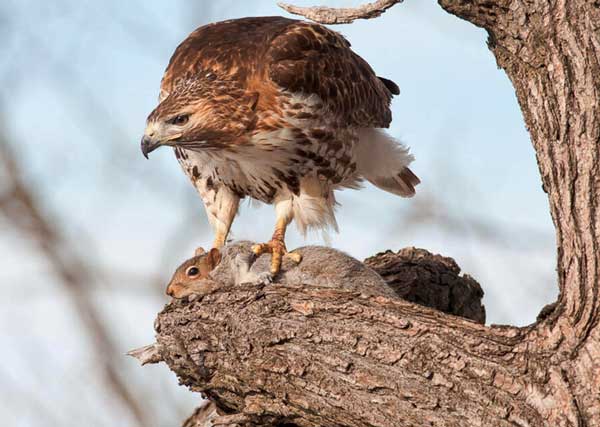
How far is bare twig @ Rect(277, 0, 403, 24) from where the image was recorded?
4.52 metres

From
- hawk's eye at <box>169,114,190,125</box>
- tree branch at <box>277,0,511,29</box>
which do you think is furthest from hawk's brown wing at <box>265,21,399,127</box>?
Answer: tree branch at <box>277,0,511,29</box>

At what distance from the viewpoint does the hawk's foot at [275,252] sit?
574 cm

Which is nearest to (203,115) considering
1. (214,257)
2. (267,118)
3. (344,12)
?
(267,118)

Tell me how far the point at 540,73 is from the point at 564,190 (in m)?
0.50

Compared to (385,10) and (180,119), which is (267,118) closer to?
(180,119)

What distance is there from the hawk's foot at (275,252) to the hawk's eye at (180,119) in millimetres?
869

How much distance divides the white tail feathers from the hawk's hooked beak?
179 cm

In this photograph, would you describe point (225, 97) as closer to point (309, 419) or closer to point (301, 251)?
point (301, 251)

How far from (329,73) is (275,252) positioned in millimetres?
1323

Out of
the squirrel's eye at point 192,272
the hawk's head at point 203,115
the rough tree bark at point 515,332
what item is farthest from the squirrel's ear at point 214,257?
the rough tree bark at point 515,332

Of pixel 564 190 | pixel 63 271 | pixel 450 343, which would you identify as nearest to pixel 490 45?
pixel 564 190

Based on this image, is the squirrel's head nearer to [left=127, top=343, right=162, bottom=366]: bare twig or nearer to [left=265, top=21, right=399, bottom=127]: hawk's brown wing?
[left=127, top=343, right=162, bottom=366]: bare twig

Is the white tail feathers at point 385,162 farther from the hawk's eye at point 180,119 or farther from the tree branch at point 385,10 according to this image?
the tree branch at point 385,10

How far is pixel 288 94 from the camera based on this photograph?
→ 6.05m
